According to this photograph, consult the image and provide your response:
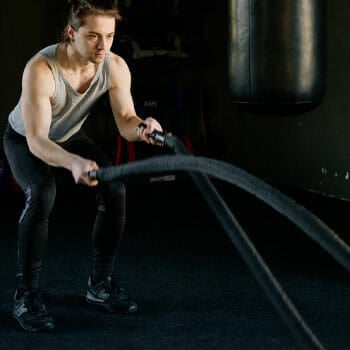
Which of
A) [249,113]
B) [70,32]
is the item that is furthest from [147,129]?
[249,113]

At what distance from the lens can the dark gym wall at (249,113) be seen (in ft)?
17.5

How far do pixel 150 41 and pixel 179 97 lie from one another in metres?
0.45

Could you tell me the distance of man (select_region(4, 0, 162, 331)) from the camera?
267 cm

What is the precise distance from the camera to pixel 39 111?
2.69m

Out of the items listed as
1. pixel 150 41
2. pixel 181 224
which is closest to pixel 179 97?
pixel 150 41

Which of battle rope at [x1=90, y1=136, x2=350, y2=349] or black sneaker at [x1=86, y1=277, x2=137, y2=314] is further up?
A: battle rope at [x1=90, y1=136, x2=350, y2=349]

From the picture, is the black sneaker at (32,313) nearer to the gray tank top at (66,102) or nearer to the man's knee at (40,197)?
the man's knee at (40,197)

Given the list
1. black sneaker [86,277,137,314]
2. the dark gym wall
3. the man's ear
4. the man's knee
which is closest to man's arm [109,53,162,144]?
the man's ear

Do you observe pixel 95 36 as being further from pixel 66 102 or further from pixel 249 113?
pixel 249 113

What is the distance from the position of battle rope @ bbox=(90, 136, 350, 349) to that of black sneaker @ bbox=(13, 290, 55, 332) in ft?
2.81

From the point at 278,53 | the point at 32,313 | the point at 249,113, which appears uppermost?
the point at 278,53

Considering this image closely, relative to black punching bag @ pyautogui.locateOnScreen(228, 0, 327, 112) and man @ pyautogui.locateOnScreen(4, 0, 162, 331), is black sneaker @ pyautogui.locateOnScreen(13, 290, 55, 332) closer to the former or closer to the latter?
man @ pyautogui.locateOnScreen(4, 0, 162, 331)

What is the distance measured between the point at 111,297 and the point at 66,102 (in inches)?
29.6

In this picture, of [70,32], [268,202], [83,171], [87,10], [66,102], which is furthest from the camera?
[66,102]
